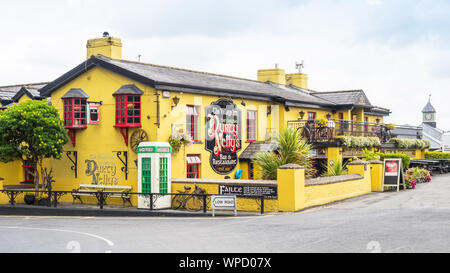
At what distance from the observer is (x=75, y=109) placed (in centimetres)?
2616

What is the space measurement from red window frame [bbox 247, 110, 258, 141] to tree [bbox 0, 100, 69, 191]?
9640 mm

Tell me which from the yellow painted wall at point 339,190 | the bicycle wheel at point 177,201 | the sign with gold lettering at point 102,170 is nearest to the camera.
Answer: the yellow painted wall at point 339,190

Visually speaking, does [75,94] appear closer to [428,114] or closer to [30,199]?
[30,199]

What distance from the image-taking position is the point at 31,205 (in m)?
25.2

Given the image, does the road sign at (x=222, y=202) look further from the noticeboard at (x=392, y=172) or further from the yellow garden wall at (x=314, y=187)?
the noticeboard at (x=392, y=172)

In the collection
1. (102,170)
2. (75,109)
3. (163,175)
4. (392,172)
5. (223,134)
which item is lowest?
(392,172)

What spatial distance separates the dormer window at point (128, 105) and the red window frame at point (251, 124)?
23.7ft

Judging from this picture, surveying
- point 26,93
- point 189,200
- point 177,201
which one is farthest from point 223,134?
point 26,93

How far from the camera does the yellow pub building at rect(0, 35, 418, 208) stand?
24.4 meters

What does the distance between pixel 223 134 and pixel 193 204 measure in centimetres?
667

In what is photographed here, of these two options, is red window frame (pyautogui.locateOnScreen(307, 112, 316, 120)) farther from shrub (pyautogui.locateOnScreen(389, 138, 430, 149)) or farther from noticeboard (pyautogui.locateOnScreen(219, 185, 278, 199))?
noticeboard (pyautogui.locateOnScreen(219, 185, 278, 199))

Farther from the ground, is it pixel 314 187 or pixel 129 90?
pixel 129 90

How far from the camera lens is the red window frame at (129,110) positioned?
963 inches

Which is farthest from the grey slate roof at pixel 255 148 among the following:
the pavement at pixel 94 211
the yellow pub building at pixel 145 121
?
the pavement at pixel 94 211
